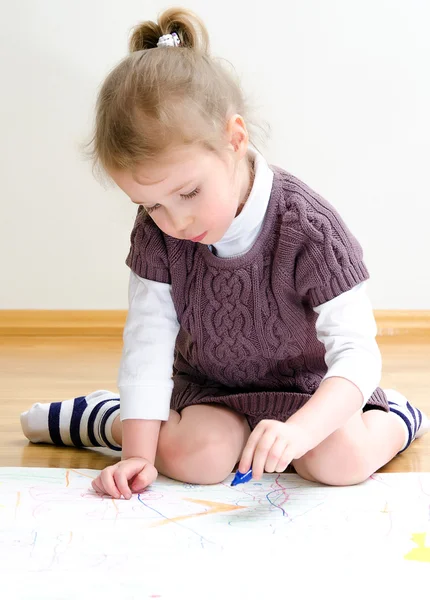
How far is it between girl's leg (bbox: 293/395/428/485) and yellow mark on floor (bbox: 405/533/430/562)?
15 centimetres

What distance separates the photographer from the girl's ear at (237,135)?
0.79 m

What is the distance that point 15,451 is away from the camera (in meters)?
1.00

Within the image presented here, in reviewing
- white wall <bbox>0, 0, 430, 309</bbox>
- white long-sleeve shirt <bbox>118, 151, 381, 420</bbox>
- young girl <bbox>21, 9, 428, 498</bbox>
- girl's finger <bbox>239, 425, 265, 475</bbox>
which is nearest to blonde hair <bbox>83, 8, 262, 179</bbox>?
young girl <bbox>21, 9, 428, 498</bbox>

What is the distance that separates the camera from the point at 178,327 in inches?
36.7

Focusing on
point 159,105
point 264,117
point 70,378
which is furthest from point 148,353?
point 264,117

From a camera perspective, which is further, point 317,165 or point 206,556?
point 317,165

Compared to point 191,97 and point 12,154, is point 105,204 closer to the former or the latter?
point 12,154

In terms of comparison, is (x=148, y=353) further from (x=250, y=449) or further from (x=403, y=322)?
(x=403, y=322)

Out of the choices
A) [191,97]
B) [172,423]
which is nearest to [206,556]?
[172,423]

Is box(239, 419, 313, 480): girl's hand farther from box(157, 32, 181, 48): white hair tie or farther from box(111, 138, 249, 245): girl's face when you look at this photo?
box(157, 32, 181, 48): white hair tie

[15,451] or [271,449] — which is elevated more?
[271,449]

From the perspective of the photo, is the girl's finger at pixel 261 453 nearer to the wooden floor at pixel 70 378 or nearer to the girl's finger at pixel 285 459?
the girl's finger at pixel 285 459

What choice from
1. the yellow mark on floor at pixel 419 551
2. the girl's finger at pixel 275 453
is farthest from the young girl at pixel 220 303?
the yellow mark on floor at pixel 419 551

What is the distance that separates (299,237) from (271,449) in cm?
24
